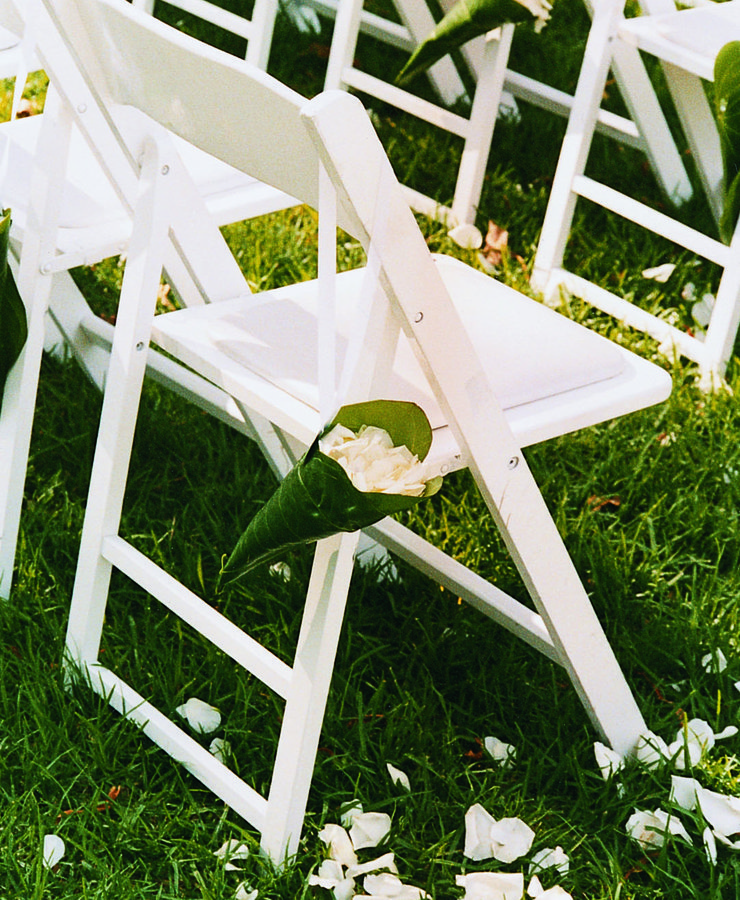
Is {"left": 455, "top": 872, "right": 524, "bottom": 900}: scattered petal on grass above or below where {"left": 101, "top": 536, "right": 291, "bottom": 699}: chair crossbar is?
below

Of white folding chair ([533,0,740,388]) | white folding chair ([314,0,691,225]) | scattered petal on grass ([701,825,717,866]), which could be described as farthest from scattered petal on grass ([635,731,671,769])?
white folding chair ([314,0,691,225])

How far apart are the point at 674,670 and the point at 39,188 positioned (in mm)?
1362

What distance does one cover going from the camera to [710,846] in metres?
1.82

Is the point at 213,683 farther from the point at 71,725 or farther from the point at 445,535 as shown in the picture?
the point at 445,535

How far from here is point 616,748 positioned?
1.99m

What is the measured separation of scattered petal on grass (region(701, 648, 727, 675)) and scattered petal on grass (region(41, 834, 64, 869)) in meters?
1.10

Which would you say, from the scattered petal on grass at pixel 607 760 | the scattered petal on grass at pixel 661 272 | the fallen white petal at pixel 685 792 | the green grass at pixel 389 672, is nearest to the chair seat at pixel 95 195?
the green grass at pixel 389 672

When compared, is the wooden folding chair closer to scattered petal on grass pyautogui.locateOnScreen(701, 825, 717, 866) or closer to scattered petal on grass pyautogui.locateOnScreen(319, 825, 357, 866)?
scattered petal on grass pyautogui.locateOnScreen(319, 825, 357, 866)

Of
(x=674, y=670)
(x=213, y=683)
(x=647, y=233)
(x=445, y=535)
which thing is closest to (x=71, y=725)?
(x=213, y=683)

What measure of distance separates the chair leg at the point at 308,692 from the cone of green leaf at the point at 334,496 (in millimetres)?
116

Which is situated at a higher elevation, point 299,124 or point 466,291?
point 299,124

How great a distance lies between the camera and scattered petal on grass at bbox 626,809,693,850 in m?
1.85

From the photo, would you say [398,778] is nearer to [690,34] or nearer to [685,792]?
[685,792]

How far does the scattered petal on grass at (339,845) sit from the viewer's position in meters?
1.80
